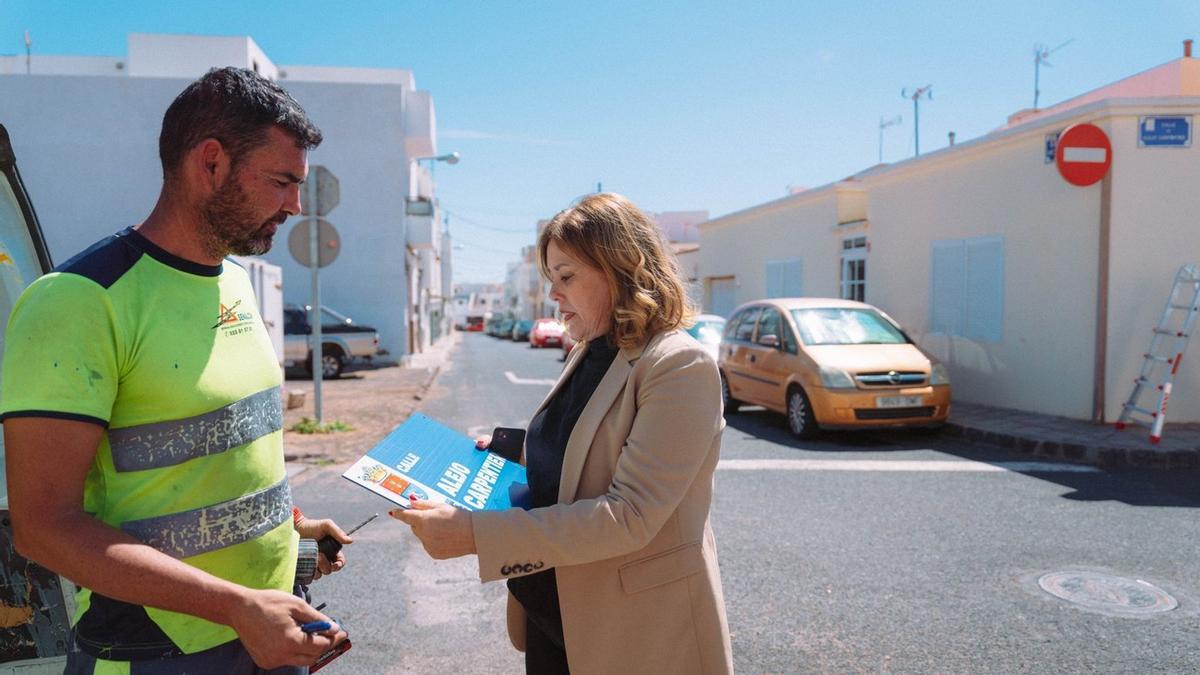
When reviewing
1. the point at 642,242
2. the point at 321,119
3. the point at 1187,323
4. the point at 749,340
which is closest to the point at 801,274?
the point at 749,340

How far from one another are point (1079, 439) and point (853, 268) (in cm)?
770

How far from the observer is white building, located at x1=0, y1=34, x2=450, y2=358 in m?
20.5

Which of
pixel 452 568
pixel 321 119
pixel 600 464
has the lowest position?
pixel 452 568

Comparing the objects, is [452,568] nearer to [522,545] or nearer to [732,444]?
[522,545]

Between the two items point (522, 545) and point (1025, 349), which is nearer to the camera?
point (522, 545)

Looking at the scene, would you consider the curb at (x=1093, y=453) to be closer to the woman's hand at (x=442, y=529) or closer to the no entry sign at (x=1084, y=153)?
the no entry sign at (x=1084, y=153)

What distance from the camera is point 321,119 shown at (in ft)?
71.5

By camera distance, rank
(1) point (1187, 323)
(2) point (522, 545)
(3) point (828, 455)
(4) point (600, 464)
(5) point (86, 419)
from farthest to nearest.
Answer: (1) point (1187, 323) < (3) point (828, 455) < (4) point (600, 464) < (2) point (522, 545) < (5) point (86, 419)

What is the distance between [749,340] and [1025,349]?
3670 millimetres

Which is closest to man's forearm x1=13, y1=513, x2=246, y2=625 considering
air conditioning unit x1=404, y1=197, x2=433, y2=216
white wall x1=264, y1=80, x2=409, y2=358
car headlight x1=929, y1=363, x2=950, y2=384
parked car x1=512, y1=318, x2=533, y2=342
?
car headlight x1=929, y1=363, x2=950, y2=384

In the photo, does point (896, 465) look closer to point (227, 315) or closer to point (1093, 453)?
point (1093, 453)

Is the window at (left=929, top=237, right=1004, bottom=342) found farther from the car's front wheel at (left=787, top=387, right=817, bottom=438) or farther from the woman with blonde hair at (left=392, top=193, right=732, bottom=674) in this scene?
the woman with blonde hair at (left=392, top=193, right=732, bottom=674)

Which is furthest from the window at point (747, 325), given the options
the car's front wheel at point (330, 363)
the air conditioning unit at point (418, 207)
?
the air conditioning unit at point (418, 207)

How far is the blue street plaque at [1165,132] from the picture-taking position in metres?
9.50
